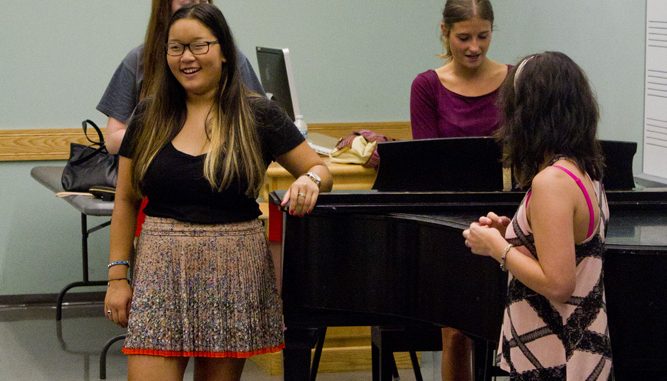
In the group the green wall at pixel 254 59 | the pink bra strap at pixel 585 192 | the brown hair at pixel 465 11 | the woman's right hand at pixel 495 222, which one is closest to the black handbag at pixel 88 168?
the green wall at pixel 254 59

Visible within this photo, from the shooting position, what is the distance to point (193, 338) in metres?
2.77

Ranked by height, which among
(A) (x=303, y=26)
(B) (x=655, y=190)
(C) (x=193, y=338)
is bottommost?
(C) (x=193, y=338)

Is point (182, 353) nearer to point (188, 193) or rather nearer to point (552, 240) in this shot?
point (188, 193)

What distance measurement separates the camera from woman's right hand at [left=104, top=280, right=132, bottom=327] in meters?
2.89

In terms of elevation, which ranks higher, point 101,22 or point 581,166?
point 101,22

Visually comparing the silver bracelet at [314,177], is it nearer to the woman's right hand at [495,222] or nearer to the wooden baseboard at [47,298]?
the woman's right hand at [495,222]

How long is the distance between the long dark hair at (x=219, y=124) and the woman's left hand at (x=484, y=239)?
0.57 metres

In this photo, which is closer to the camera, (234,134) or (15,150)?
(234,134)

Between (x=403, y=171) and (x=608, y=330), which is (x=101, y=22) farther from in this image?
(x=608, y=330)

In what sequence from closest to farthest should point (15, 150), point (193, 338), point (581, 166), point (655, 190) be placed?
point (581, 166)
point (193, 338)
point (655, 190)
point (15, 150)

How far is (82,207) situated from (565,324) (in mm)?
2899

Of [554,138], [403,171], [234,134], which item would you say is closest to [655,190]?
[403,171]

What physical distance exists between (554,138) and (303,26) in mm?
4142

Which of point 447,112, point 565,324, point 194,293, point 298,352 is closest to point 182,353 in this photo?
point 194,293
